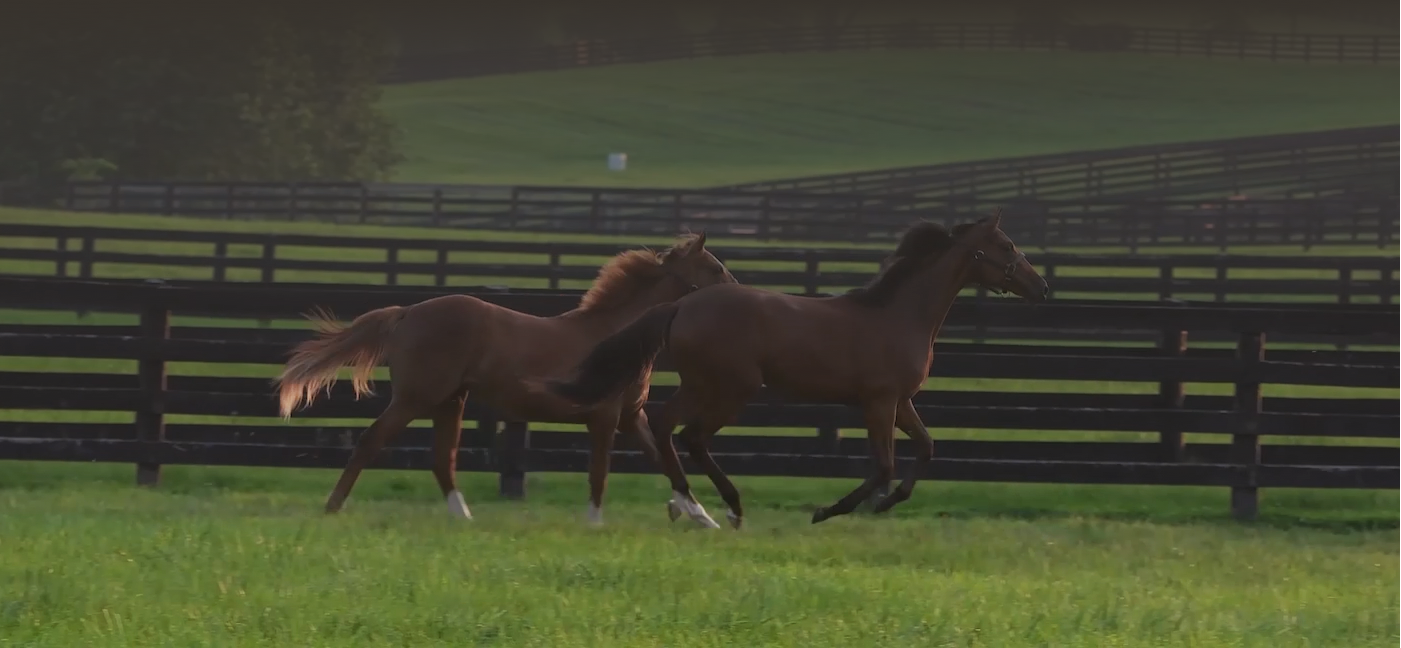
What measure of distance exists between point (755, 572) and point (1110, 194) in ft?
134

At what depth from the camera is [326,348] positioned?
977 centimetres

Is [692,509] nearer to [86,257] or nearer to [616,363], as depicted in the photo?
[616,363]

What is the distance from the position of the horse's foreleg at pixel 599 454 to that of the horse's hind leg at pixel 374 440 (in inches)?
37.9

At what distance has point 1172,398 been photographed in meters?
12.5

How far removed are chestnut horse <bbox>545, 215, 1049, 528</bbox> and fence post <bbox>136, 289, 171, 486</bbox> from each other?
10.9 ft

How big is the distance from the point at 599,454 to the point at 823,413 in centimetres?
244

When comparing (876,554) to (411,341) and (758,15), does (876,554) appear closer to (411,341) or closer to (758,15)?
(411,341)

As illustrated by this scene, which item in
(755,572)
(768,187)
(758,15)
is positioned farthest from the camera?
(758,15)

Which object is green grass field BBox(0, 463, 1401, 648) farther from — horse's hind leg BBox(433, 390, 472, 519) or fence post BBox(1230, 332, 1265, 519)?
fence post BBox(1230, 332, 1265, 519)

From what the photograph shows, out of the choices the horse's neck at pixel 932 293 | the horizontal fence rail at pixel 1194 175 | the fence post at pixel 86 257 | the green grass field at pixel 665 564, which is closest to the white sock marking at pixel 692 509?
the green grass field at pixel 665 564

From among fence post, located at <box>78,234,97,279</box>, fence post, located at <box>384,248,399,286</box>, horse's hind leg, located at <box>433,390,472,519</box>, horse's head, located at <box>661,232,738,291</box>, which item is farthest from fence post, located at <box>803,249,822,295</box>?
horse's hind leg, located at <box>433,390,472,519</box>

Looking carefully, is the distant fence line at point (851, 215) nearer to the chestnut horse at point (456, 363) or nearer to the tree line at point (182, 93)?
the tree line at point (182, 93)

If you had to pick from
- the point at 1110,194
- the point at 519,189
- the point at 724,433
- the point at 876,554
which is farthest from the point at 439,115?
the point at 876,554

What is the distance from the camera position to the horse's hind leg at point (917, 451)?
364 inches
